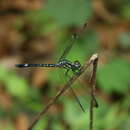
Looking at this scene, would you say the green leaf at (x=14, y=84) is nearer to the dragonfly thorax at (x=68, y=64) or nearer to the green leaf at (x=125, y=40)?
the green leaf at (x=125, y=40)

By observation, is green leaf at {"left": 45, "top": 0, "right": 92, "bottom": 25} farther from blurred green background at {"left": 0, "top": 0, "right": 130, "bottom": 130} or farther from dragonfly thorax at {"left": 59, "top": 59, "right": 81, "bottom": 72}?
dragonfly thorax at {"left": 59, "top": 59, "right": 81, "bottom": 72}

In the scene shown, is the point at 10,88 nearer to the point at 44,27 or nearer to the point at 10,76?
the point at 10,76

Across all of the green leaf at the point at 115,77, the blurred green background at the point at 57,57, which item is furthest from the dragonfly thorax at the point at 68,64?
the green leaf at the point at 115,77

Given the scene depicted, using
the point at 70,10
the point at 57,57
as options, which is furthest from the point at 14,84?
the point at 70,10

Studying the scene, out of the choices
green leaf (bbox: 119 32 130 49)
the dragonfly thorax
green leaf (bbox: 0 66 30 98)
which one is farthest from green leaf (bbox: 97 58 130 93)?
the dragonfly thorax

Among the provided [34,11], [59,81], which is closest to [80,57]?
[59,81]

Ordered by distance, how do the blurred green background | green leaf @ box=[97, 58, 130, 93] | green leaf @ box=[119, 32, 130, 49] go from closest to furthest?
1. the blurred green background
2. green leaf @ box=[97, 58, 130, 93]
3. green leaf @ box=[119, 32, 130, 49]

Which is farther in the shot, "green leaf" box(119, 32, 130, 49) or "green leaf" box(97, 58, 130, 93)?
"green leaf" box(119, 32, 130, 49)

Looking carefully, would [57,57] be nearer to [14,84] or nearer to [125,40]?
[14,84]
